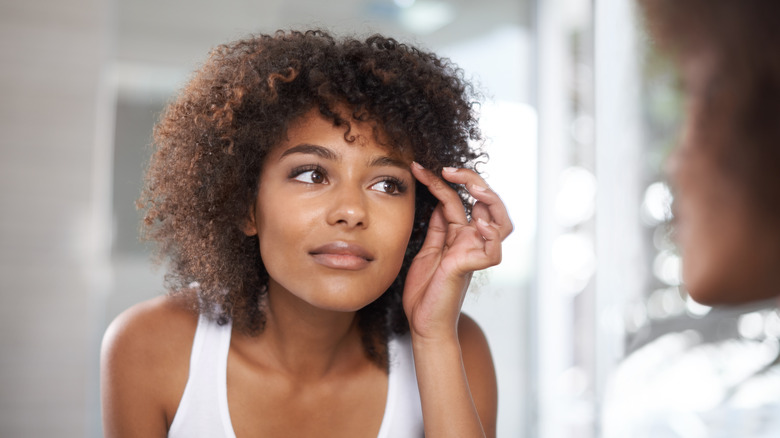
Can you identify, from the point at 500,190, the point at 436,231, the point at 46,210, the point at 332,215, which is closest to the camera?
the point at 332,215

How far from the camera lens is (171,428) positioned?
1302mm

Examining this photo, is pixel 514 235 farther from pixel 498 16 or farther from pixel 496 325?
pixel 498 16

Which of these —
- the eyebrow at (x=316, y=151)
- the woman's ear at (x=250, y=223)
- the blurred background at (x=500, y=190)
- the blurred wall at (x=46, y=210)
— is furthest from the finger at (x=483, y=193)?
the blurred wall at (x=46, y=210)

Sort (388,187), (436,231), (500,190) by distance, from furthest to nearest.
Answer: (500,190)
(436,231)
(388,187)

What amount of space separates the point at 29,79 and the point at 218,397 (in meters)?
2.01

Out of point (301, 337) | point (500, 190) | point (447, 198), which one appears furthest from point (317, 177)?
point (500, 190)

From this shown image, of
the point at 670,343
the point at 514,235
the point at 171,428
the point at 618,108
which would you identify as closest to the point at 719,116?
the point at 171,428

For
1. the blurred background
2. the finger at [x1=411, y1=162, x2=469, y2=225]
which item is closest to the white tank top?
the finger at [x1=411, y1=162, x2=469, y2=225]

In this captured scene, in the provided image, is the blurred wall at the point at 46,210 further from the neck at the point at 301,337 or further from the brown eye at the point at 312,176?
the brown eye at the point at 312,176

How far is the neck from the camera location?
1375 mm

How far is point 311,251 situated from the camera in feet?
3.74

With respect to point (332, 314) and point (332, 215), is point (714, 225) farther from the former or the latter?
point (332, 314)

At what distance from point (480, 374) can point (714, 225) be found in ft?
3.02

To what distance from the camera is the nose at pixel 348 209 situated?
1.11 m
